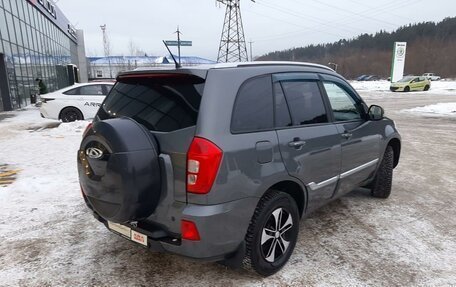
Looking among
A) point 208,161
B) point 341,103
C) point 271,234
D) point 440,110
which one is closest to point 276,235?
point 271,234

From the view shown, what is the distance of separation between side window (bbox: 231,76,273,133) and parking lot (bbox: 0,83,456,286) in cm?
132

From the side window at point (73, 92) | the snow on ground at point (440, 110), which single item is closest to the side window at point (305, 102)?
the side window at point (73, 92)

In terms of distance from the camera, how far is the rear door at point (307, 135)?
2.91 metres

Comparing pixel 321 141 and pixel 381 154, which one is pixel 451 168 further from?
pixel 321 141

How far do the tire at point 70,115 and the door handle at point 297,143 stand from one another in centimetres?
1019

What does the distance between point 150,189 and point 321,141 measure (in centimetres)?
169

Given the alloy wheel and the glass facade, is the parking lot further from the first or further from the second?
the glass facade

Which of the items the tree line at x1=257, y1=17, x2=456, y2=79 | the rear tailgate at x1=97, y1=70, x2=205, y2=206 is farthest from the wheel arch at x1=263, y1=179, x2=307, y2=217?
the tree line at x1=257, y1=17, x2=456, y2=79

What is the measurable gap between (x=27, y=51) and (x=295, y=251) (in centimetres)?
2154

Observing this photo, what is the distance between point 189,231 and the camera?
2.39m

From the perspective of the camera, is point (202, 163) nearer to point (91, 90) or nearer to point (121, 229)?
point (121, 229)

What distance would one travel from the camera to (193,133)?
7.82 ft

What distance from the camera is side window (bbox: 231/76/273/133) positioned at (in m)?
2.57

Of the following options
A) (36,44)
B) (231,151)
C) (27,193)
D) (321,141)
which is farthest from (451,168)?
(36,44)
